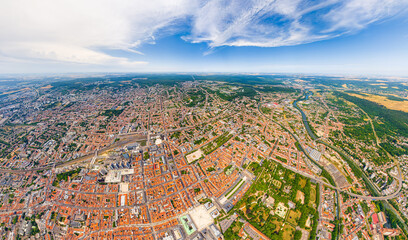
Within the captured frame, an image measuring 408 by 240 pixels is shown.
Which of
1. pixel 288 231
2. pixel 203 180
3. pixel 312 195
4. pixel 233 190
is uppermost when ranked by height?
pixel 203 180

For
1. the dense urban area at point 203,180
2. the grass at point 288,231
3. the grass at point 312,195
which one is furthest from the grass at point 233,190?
the grass at point 312,195

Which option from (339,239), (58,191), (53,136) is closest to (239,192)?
(339,239)

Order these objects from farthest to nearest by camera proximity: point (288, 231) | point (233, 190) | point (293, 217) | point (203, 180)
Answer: point (203, 180)
point (233, 190)
point (293, 217)
point (288, 231)

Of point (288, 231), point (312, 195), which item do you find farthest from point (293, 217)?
point (312, 195)

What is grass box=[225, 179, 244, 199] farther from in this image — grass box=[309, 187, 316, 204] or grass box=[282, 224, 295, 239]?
grass box=[309, 187, 316, 204]

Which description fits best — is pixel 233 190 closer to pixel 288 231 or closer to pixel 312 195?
pixel 288 231

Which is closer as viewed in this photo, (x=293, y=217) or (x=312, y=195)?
(x=293, y=217)

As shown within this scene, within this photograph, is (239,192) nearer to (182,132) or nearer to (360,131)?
(182,132)

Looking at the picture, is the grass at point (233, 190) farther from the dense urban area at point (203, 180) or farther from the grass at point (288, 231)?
the grass at point (288, 231)

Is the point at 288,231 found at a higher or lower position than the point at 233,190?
lower
